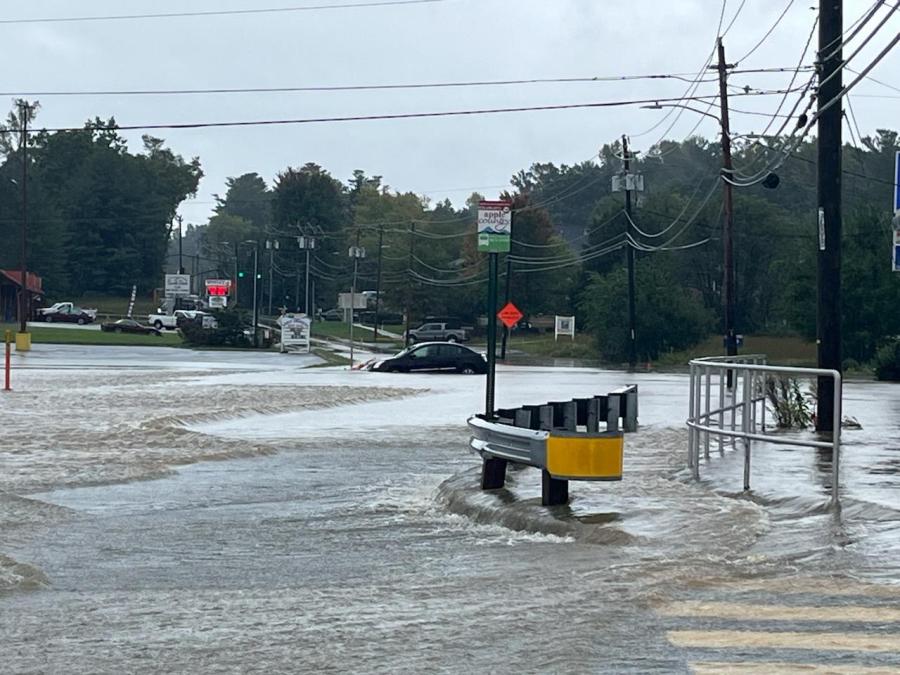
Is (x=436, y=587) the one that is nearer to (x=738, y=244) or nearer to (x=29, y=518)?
(x=29, y=518)

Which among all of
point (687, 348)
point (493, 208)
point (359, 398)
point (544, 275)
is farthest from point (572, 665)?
point (544, 275)

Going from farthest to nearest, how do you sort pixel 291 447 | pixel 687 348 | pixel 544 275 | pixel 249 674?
pixel 544 275, pixel 687 348, pixel 291 447, pixel 249 674

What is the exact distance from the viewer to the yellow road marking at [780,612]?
8398 mm

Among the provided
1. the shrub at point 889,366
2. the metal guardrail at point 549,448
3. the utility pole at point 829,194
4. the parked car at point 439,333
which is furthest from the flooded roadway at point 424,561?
the parked car at point 439,333

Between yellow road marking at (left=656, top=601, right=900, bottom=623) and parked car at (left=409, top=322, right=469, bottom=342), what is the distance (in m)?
83.7

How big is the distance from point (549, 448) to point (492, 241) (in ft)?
18.9

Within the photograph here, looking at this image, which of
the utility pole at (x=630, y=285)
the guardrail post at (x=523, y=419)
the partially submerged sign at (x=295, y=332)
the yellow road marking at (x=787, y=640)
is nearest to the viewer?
the yellow road marking at (x=787, y=640)

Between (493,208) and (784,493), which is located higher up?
(493,208)

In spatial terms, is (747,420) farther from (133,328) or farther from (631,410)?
(133,328)

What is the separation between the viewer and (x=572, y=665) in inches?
295

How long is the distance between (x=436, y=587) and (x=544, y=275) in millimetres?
100429

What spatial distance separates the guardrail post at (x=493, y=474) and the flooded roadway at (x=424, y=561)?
0.19 meters

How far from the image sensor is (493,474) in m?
14.8

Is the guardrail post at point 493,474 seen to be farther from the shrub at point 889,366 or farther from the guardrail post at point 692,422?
the shrub at point 889,366
